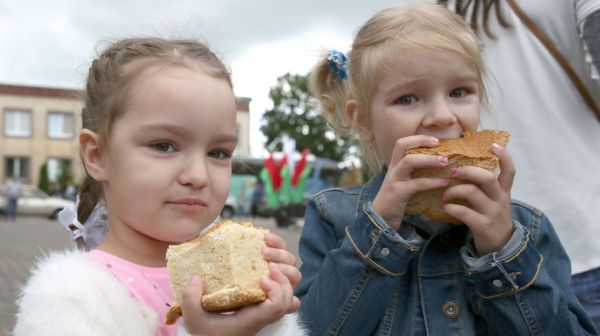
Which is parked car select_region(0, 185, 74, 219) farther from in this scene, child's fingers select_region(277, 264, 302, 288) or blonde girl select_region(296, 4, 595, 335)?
child's fingers select_region(277, 264, 302, 288)

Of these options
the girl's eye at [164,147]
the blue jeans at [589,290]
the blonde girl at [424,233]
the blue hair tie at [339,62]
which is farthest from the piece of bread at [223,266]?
the blue jeans at [589,290]

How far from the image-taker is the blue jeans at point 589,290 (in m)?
1.84

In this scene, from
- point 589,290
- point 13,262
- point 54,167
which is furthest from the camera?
point 54,167

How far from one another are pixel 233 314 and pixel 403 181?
536mm

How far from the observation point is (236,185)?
100 feet

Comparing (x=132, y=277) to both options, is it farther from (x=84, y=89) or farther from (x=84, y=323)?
(x=84, y=89)

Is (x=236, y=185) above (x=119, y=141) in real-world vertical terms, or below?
below

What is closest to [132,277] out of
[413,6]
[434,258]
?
[434,258]

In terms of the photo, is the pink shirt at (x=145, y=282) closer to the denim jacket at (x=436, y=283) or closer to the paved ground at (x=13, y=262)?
the paved ground at (x=13, y=262)

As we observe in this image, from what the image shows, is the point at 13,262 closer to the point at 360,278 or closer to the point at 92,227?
the point at 92,227

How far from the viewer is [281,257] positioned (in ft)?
4.58

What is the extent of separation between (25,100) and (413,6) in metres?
→ 44.2

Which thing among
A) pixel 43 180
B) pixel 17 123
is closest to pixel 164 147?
pixel 43 180

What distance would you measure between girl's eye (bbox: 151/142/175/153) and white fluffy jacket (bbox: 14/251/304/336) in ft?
0.96
